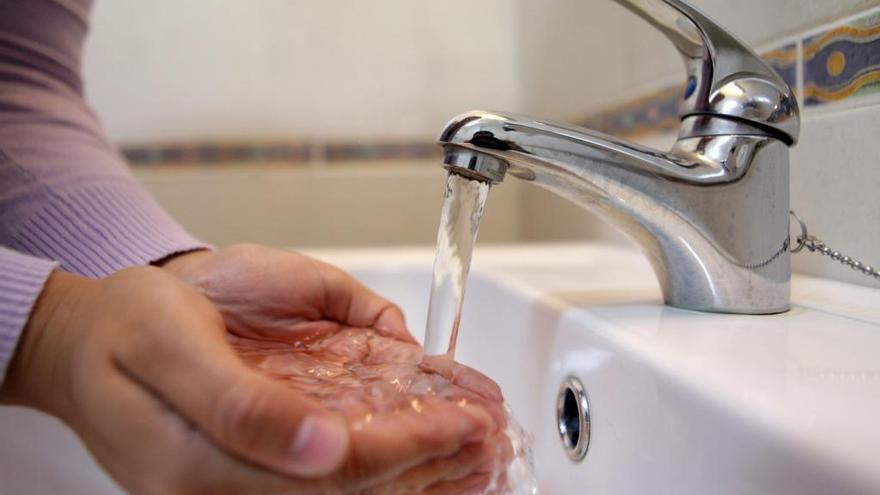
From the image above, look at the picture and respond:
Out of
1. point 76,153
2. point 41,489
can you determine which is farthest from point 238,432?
point 76,153

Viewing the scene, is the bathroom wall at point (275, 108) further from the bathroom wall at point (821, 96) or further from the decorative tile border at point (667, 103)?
the bathroom wall at point (821, 96)

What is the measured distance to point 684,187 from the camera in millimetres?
314

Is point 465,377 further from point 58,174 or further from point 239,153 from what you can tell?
point 239,153

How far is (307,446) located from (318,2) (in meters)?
0.77

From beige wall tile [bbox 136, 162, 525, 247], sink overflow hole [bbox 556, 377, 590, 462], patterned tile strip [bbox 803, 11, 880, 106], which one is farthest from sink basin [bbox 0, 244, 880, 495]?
beige wall tile [bbox 136, 162, 525, 247]

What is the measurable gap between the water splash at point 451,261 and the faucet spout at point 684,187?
18 millimetres

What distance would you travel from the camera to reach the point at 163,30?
0.85 metres

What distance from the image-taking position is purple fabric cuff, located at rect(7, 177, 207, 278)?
45cm

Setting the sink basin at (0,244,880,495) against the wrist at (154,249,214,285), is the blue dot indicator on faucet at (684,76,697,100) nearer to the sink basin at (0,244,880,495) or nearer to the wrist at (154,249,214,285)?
the sink basin at (0,244,880,495)

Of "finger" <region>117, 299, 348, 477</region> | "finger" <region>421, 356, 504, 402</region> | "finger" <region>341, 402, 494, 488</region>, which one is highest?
"finger" <region>117, 299, 348, 477</region>

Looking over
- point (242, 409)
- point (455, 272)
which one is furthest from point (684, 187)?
point (242, 409)

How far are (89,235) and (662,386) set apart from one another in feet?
1.31

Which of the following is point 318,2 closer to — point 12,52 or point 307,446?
point 12,52

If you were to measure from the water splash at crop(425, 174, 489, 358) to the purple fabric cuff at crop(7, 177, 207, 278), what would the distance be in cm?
23
